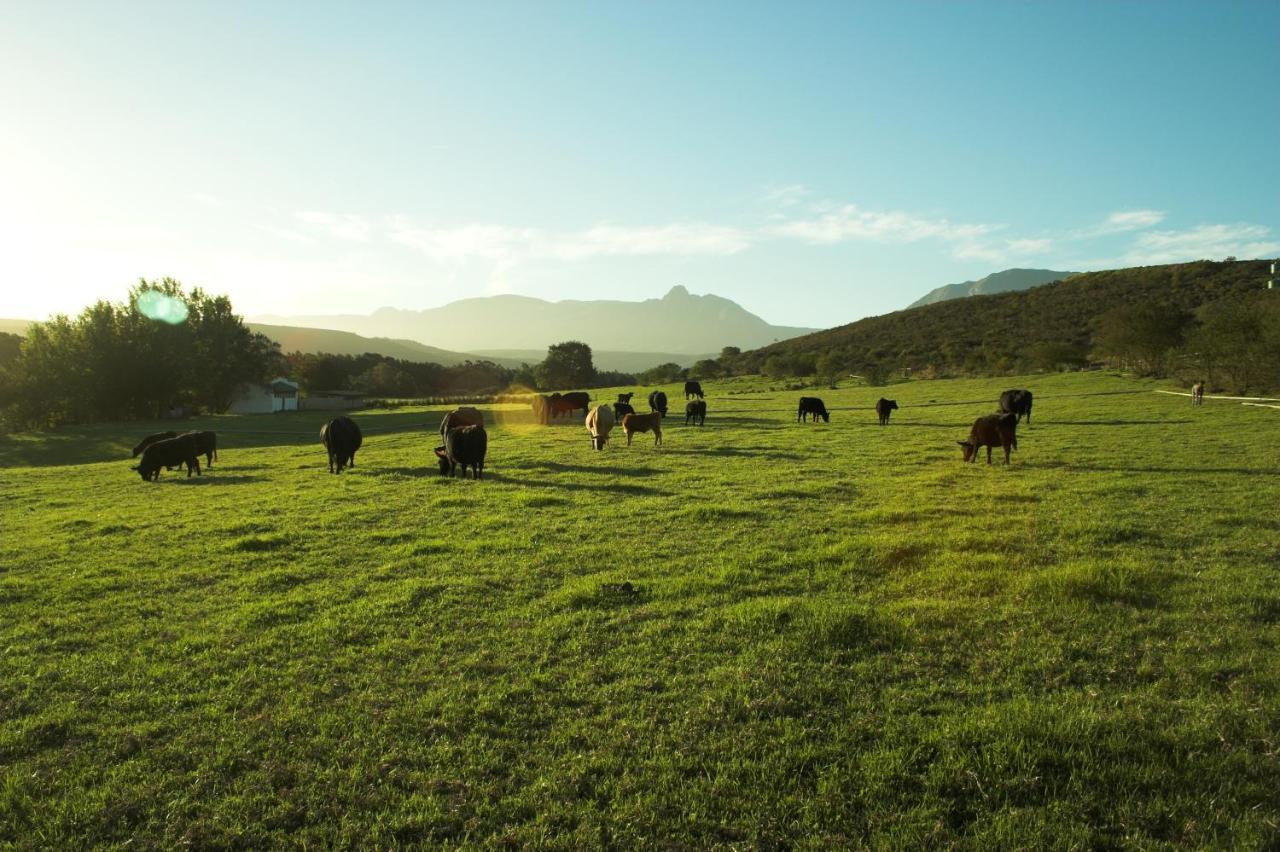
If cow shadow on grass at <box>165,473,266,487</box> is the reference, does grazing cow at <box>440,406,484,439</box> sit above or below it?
above

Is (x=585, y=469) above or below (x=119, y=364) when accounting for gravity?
below

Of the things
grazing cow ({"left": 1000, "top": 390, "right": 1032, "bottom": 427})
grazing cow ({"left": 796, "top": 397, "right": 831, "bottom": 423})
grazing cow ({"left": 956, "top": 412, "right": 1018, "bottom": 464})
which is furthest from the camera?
grazing cow ({"left": 796, "top": 397, "right": 831, "bottom": 423})

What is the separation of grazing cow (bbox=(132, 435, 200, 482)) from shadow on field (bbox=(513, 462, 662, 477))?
35.1ft

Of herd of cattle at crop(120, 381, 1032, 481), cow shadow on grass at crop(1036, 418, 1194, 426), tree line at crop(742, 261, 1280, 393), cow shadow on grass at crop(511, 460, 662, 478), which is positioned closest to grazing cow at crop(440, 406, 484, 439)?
herd of cattle at crop(120, 381, 1032, 481)

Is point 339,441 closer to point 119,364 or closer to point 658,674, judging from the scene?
point 658,674

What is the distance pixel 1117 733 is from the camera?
4668 millimetres

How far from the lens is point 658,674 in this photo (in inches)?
228

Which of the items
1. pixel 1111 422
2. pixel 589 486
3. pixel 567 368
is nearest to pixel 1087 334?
pixel 1111 422

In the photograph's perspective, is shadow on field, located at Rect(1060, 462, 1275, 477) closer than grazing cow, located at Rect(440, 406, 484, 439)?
Yes

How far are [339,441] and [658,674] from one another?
58.3 ft

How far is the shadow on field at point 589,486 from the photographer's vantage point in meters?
14.8

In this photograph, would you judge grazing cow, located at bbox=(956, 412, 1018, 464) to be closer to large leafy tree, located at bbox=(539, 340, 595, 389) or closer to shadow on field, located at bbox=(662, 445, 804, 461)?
shadow on field, located at bbox=(662, 445, 804, 461)

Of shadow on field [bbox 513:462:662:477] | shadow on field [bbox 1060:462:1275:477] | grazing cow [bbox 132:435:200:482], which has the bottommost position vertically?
shadow on field [bbox 1060:462:1275:477]

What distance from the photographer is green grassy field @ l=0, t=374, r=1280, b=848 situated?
4078mm
